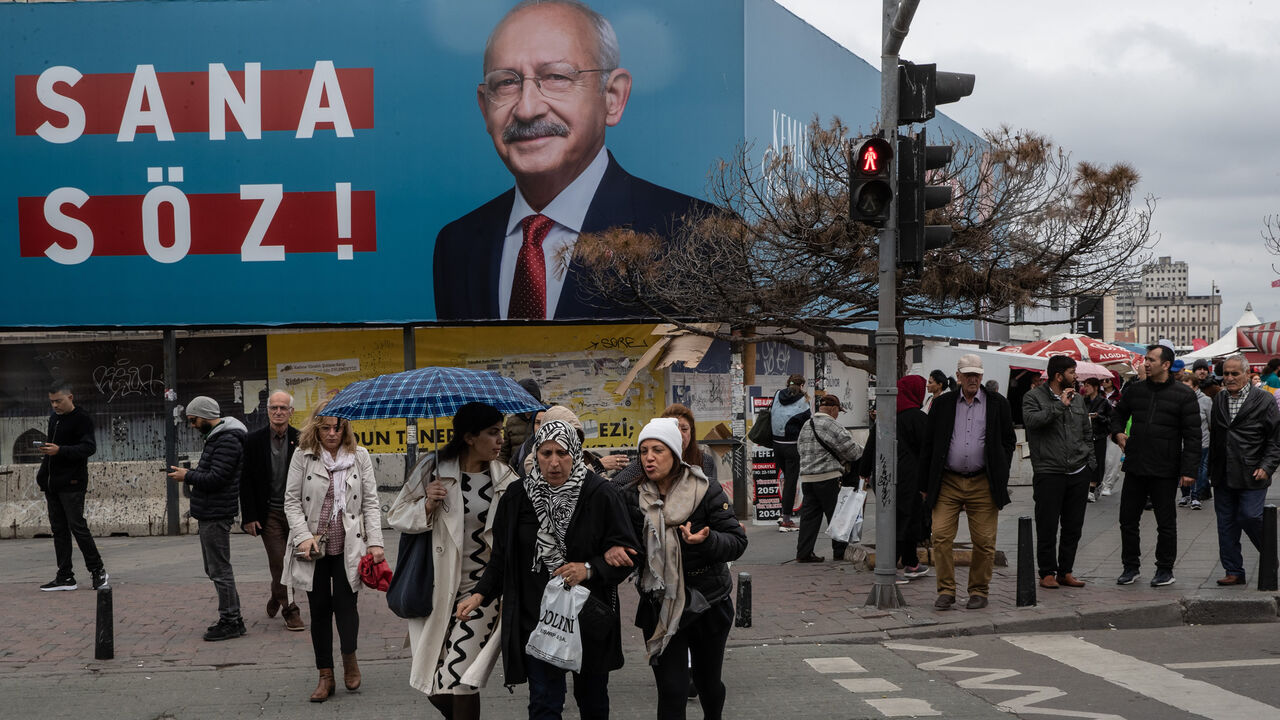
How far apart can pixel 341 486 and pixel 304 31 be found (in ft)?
36.4

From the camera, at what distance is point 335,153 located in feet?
55.0

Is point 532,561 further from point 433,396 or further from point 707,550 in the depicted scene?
point 433,396

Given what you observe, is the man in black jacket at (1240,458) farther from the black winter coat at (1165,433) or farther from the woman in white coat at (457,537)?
the woman in white coat at (457,537)

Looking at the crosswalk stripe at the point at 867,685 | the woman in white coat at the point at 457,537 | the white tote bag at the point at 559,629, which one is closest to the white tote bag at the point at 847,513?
the crosswalk stripe at the point at 867,685

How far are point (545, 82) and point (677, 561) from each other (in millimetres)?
12335

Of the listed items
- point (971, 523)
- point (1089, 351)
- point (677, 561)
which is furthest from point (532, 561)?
point (1089, 351)

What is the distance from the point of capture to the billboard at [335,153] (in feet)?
54.5

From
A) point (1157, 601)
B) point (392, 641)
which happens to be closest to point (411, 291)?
point (392, 641)

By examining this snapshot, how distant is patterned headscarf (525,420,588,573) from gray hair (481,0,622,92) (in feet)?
40.5

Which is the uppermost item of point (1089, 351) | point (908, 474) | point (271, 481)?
point (1089, 351)

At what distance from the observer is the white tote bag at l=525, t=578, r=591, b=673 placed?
16.7 feet

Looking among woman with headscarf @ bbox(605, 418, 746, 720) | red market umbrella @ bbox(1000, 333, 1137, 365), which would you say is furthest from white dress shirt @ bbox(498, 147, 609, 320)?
red market umbrella @ bbox(1000, 333, 1137, 365)

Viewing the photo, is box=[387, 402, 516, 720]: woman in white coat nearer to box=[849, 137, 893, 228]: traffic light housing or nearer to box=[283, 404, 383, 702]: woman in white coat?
box=[283, 404, 383, 702]: woman in white coat

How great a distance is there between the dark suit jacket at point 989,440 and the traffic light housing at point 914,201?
3.96ft
